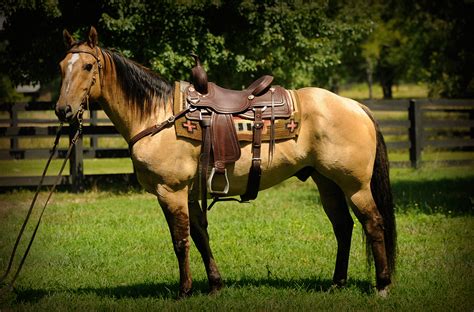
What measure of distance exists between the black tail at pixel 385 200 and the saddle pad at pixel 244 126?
0.83 m

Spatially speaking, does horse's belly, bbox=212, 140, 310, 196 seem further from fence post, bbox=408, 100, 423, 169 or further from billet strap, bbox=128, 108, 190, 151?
fence post, bbox=408, 100, 423, 169

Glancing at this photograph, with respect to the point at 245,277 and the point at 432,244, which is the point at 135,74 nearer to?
the point at 245,277

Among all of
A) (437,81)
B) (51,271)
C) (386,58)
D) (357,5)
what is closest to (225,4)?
(357,5)

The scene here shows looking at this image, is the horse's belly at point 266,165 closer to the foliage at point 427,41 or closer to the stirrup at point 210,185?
the stirrup at point 210,185

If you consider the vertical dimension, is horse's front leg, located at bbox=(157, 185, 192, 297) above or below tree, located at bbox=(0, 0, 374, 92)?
below

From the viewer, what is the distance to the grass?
548 cm

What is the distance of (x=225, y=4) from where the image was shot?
538 inches

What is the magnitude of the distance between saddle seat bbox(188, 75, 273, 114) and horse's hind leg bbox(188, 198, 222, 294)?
924 mm

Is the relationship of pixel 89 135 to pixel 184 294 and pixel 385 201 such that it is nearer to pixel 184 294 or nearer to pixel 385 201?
pixel 184 294

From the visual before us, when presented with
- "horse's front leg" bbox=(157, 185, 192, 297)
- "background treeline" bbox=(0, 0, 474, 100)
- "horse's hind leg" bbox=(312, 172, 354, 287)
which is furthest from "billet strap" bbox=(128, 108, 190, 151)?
"background treeline" bbox=(0, 0, 474, 100)

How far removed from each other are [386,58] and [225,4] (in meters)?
29.8

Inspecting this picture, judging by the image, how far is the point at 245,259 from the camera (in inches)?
283

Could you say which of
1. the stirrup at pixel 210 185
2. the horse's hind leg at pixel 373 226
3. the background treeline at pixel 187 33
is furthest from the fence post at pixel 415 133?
the stirrup at pixel 210 185

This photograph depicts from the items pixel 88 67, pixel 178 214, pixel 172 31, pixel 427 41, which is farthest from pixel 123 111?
pixel 427 41
